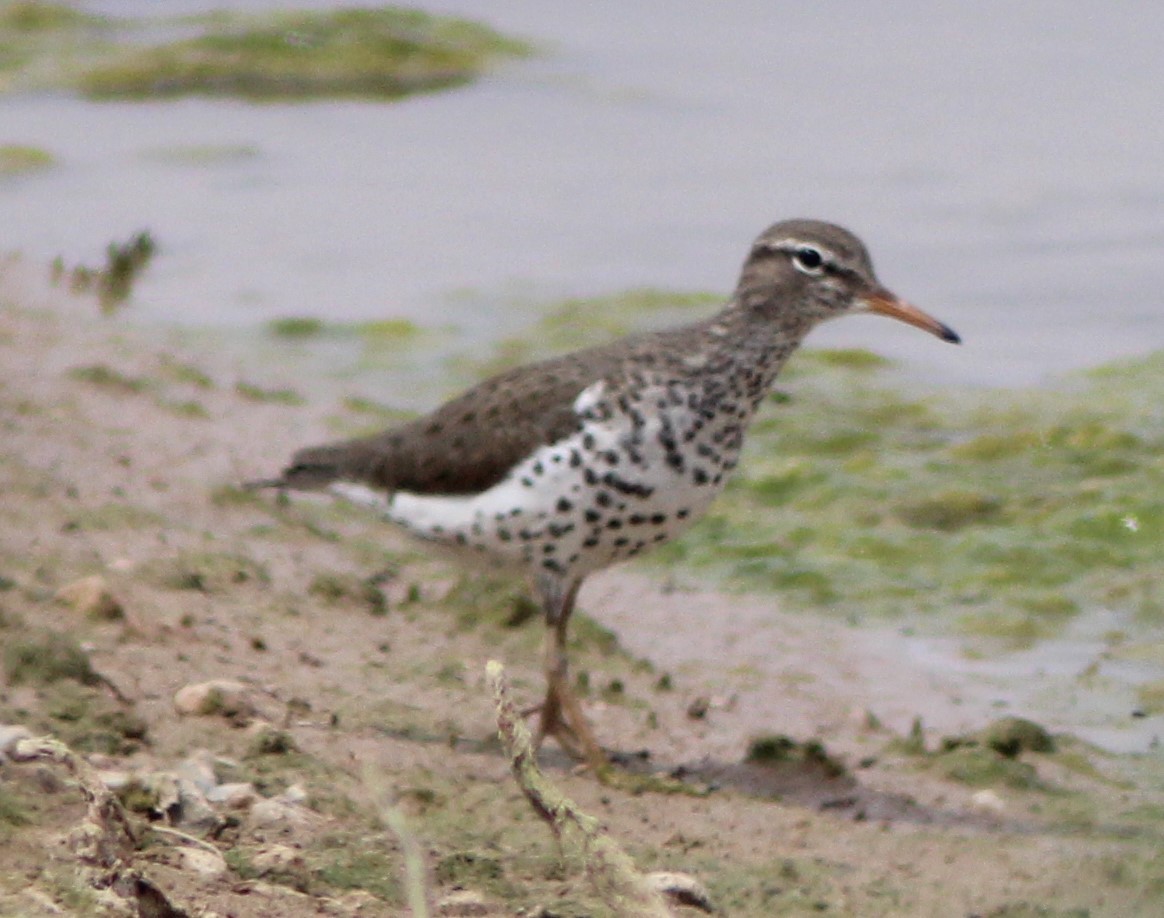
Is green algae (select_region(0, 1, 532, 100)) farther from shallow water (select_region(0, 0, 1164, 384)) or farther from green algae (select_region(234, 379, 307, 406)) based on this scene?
green algae (select_region(234, 379, 307, 406))

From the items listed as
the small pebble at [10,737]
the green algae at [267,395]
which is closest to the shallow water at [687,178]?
the green algae at [267,395]

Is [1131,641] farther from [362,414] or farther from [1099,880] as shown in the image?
[362,414]

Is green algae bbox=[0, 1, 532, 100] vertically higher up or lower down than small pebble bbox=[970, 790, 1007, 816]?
higher up

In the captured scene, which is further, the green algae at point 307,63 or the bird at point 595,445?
the green algae at point 307,63

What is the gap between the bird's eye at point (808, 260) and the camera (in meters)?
6.36

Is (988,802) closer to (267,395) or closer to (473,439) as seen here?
(473,439)

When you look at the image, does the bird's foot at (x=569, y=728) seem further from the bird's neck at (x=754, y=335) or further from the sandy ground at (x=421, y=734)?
the bird's neck at (x=754, y=335)

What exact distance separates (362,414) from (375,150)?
429 cm

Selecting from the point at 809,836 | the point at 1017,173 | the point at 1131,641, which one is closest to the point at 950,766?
the point at 809,836

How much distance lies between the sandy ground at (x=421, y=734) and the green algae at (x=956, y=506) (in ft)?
1.21

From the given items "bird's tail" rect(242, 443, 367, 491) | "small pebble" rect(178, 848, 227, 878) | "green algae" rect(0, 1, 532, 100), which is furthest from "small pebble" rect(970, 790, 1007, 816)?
"green algae" rect(0, 1, 532, 100)

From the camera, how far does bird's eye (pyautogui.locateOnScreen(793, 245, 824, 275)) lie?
6.36m

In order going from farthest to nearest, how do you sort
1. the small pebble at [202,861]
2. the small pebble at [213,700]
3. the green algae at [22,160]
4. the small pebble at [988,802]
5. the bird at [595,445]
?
the green algae at [22,160]
the bird at [595,445]
the small pebble at [988,802]
the small pebble at [213,700]
the small pebble at [202,861]

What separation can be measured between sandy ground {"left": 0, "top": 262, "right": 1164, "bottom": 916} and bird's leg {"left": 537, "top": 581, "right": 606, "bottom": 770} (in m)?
0.10
